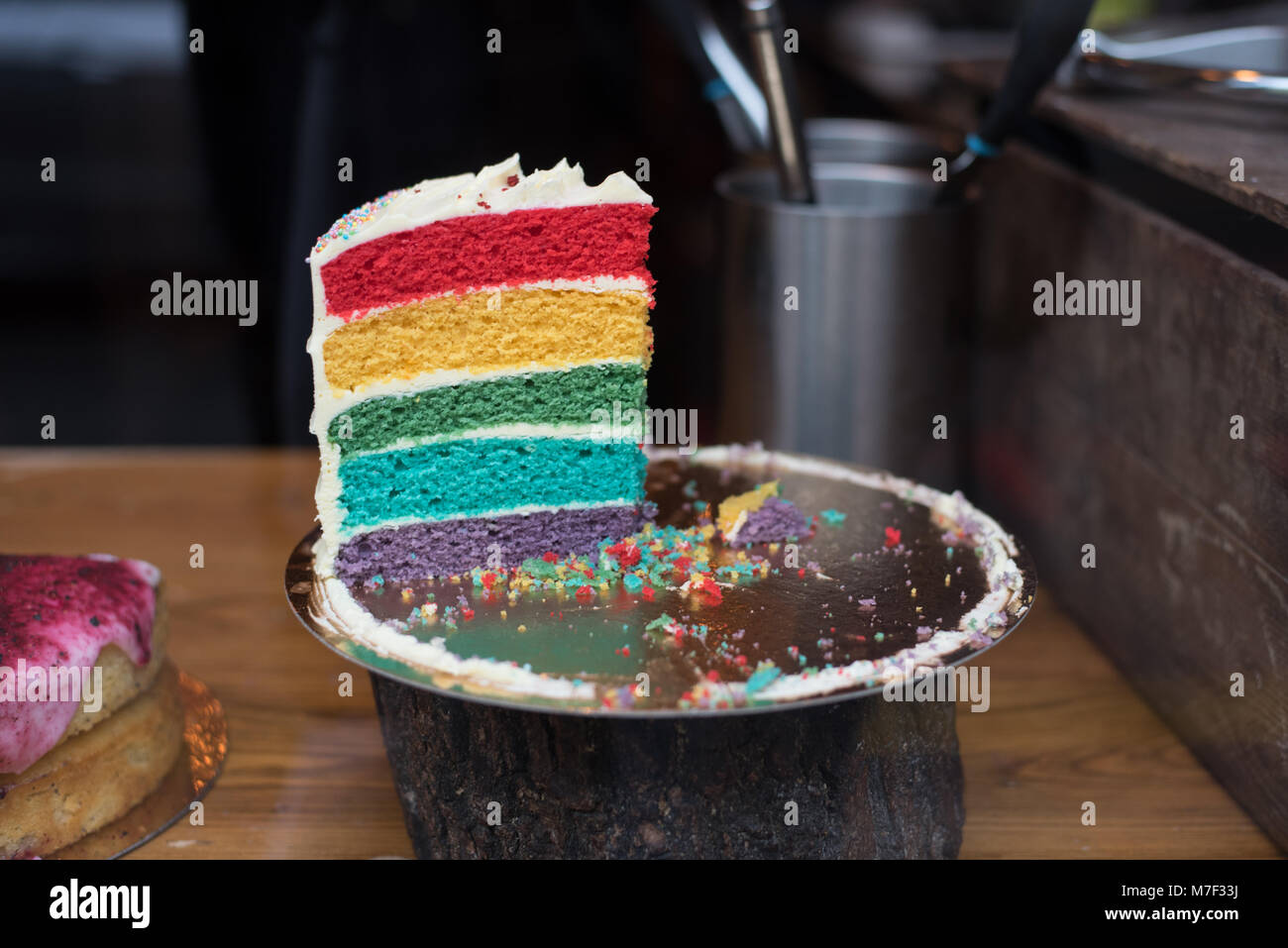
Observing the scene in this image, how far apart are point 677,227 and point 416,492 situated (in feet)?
6.40

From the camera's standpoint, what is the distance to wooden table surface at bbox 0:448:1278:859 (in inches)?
73.5

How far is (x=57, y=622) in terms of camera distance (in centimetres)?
183

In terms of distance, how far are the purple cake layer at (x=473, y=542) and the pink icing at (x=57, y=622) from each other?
37 centimetres

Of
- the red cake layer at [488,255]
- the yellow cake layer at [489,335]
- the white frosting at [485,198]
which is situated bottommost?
the yellow cake layer at [489,335]

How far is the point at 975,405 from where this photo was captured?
290cm

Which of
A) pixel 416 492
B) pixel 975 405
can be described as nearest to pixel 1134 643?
pixel 975 405

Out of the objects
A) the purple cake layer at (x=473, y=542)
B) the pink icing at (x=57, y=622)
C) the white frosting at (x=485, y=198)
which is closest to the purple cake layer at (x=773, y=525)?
the purple cake layer at (x=473, y=542)

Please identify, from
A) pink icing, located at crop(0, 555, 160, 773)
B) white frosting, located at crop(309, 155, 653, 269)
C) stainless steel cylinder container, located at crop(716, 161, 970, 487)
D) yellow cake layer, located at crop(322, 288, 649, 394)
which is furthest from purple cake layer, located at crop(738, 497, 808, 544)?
pink icing, located at crop(0, 555, 160, 773)

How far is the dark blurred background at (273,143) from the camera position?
3.06 meters

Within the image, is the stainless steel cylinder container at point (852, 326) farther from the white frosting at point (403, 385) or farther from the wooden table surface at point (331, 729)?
the white frosting at point (403, 385)

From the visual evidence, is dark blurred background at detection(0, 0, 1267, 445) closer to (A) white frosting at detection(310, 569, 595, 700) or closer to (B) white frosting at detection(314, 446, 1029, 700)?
(B) white frosting at detection(314, 446, 1029, 700)

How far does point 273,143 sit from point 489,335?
1607mm

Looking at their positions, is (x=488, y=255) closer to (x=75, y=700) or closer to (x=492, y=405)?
(x=492, y=405)
